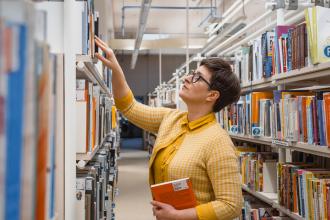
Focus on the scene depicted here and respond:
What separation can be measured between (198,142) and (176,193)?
25 cm

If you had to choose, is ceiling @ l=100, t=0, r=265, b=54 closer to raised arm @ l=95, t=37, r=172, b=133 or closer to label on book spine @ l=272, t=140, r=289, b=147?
label on book spine @ l=272, t=140, r=289, b=147

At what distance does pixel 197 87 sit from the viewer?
1823mm

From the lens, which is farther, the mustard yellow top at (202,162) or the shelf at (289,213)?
the shelf at (289,213)

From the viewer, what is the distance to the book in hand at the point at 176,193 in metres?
1.57

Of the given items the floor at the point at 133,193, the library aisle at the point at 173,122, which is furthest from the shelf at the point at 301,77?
the floor at the point at 133,193

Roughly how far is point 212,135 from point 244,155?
1.86 m

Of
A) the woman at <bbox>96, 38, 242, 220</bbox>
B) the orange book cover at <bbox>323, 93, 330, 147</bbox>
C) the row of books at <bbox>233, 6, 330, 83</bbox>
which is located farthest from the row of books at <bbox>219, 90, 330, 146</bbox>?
the woman at <bbox>96, 38, 242, 220</bbox>

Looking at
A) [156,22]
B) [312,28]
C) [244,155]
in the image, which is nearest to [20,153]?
[312,28]

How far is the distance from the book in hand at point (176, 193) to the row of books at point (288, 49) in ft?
3.43

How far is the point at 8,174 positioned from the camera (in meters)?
0.41

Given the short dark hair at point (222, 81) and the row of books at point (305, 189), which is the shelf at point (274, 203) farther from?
the short dark hair at point (222, 81)

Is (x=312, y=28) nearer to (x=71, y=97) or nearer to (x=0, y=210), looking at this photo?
(x=71, y=97)

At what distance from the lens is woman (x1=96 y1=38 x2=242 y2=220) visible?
1590mm

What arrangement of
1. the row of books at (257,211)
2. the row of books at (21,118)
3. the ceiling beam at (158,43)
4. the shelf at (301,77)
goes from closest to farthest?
the row of books at (21,118) → the shelf at (301,77) → the row of books at (257,211) → the ceiling beam at (158,43)
